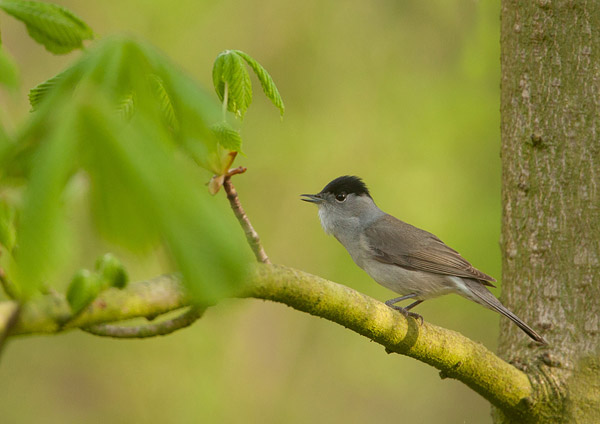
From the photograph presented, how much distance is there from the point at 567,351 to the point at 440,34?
4.88 metres

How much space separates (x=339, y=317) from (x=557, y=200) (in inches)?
64.0

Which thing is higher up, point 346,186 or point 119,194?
point 119,194

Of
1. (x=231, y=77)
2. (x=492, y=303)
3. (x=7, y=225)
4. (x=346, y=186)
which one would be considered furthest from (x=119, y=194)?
(x=346, y=186)

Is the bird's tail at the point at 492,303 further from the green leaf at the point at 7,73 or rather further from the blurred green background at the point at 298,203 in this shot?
the blurred green background at the point at 298,203

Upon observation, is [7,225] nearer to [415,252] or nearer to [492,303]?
[492,303]

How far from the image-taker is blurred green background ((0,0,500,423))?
809 cm

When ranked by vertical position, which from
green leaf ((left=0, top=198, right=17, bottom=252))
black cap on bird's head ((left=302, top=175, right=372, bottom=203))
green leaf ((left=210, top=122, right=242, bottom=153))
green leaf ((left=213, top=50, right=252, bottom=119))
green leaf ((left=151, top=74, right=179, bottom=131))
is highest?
green leaf ((left=213, top=50, right=252, bottom=119))

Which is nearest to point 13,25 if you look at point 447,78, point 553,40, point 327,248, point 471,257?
point 327,248

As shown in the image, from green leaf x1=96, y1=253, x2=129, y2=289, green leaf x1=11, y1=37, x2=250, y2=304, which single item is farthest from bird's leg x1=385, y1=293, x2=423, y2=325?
green leaf x1=11, y1=37, x2=250, y2=304

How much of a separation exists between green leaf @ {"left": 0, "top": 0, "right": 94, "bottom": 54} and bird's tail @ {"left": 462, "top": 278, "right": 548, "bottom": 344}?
271 centimetres

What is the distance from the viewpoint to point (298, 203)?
8945 mm

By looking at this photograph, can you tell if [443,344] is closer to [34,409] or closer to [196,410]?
[196,410]

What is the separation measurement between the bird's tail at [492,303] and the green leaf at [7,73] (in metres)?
2.76

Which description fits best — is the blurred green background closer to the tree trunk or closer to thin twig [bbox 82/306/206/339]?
the tree trunk
